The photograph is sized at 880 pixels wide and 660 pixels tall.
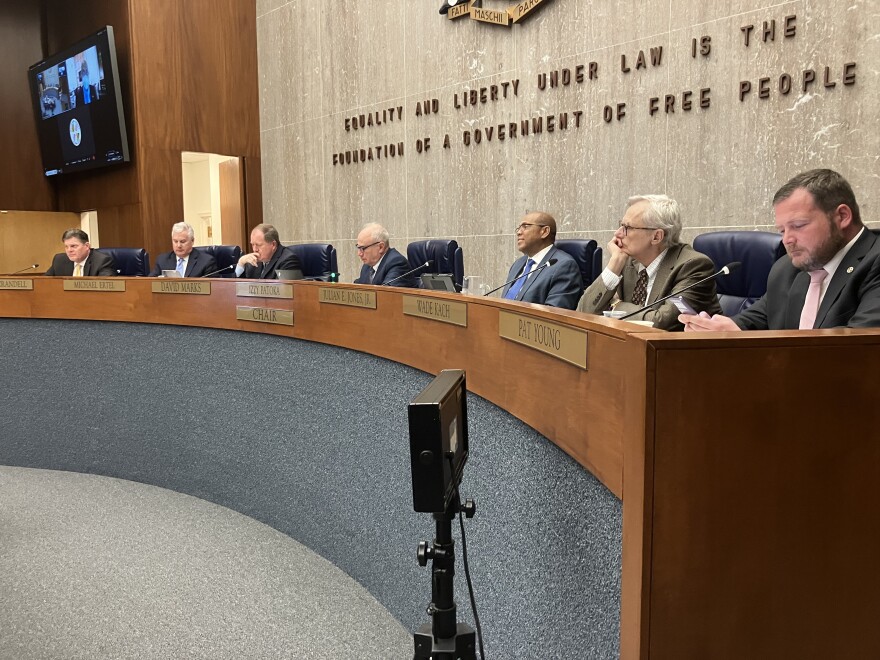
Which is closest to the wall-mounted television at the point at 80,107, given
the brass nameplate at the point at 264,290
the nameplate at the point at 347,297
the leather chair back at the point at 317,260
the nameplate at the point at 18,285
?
the leather chair back at the point at 317,260

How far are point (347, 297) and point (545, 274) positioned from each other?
112 cm

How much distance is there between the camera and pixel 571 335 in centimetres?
101

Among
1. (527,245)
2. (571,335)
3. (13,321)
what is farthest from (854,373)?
(13,321)

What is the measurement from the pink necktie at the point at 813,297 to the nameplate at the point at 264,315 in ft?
5.13

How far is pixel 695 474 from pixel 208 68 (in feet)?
25.3

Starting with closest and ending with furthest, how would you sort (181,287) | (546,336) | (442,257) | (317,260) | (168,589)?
(546,336), (168,589), (181,287), (442,257), (317,260)

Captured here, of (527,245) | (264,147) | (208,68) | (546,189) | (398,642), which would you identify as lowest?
(398,642)

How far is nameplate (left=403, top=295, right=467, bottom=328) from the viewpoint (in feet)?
5.11

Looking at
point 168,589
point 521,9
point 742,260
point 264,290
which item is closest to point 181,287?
point 264,290

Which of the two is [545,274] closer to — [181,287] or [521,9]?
[181,287]

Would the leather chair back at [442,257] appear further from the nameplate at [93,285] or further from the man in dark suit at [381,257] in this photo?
the nameplate at [93,285]

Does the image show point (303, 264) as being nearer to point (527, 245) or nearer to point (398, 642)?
point (527, 245)

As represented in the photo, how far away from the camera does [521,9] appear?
15.9 ft

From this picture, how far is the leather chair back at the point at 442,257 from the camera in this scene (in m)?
3.84
